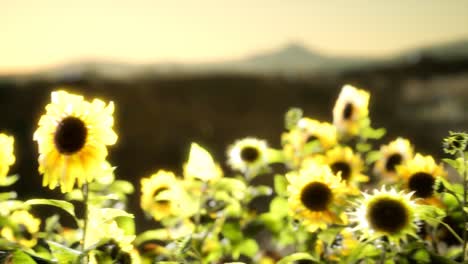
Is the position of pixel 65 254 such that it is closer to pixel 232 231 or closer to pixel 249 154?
pixel 232 231

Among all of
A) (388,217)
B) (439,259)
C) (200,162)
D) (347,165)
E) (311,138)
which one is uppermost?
(311,138)

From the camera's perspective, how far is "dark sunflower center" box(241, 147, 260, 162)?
7.04 feet

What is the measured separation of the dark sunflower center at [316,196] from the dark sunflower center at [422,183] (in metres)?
0.24

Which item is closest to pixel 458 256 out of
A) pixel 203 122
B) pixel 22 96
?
pixel 203 122

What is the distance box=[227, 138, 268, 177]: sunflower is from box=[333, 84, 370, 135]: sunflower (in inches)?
10.2

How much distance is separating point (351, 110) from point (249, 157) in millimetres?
366

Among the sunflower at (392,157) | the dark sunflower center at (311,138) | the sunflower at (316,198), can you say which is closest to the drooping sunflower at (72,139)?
the sunflower at (316,198)

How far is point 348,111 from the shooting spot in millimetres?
2031

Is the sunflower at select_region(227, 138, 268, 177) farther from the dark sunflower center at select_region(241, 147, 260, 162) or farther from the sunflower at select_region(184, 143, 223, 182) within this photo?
the sunflower at select_region(184, 143, 223, 182)

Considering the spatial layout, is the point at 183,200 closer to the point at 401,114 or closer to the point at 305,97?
the point at 401,114

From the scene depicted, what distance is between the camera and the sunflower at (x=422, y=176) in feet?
5.25

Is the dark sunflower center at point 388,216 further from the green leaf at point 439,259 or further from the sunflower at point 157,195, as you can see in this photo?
the sunflower at point 157,195

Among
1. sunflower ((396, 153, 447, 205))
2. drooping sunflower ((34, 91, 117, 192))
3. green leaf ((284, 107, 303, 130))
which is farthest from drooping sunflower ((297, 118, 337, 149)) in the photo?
drooping sunflower ((34, 91, 117, 192))

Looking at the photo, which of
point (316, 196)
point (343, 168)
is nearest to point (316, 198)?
point (316, 196)
